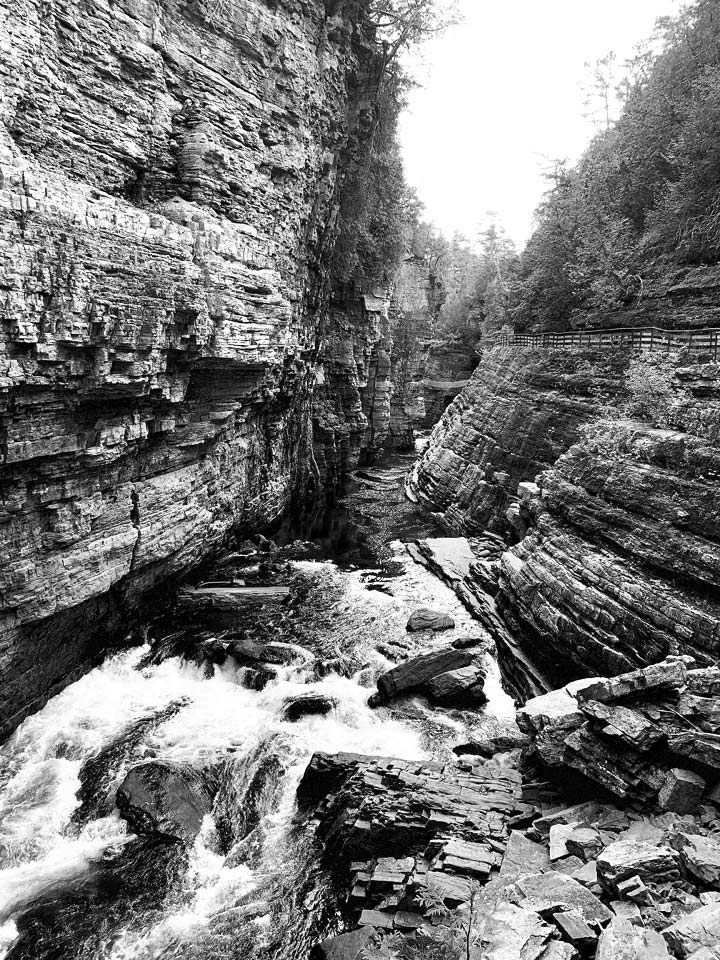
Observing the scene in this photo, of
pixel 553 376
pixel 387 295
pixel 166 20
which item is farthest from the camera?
pixel 387 295

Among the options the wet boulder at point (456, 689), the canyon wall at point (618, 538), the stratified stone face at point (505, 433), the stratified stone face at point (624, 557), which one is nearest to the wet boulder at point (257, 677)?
the wet boulder at point (456, 689)

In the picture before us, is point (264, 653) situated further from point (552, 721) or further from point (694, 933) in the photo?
point (694, 933)

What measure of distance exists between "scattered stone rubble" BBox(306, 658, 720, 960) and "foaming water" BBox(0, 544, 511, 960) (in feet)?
3.53

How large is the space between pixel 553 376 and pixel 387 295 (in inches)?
768

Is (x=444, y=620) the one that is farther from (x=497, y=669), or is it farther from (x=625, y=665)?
(x=625, y=665)

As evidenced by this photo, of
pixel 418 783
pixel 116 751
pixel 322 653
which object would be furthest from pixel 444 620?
pixel 116 751

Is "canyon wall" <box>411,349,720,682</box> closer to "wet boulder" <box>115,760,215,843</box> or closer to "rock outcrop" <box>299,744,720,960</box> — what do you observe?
"rock outcrop" <box>299,744,720,960</box>

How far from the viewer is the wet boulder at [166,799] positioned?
37.1 feet

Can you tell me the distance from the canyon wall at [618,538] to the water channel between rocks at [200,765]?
2.46m

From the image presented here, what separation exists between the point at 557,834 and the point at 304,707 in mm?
7057

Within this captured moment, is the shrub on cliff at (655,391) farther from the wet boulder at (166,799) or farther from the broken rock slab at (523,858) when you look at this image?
the wet boulder at (166,799)

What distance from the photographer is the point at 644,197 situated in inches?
1166

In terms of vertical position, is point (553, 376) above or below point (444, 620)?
above

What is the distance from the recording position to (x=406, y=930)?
8539 millimetres
